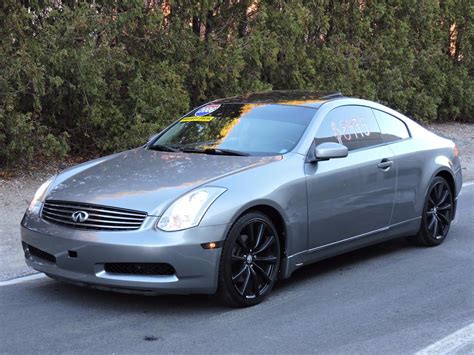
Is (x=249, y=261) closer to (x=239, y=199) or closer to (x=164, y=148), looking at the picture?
(x=239, y=199)

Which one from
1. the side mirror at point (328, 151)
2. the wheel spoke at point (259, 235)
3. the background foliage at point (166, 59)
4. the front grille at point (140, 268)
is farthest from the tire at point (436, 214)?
the background foliage at point (166, 59)

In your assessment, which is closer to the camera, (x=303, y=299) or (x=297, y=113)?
(x=303, y=299)

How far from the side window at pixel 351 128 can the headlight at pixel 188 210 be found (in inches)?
54.6

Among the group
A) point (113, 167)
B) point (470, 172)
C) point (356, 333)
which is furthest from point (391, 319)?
point (470, 172)

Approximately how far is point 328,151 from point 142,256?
6.02ft

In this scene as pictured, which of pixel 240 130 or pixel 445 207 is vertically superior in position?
pixel 240 130

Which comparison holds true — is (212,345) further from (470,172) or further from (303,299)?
(470,172)

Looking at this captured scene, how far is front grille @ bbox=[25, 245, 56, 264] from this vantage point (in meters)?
5.10

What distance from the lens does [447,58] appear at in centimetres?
1770

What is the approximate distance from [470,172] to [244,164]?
8.14 meters

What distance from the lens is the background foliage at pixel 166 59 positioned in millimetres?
9297

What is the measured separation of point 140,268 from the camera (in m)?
4.80

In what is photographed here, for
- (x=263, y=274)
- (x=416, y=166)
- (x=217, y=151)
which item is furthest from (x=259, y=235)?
(x=416, y=166)

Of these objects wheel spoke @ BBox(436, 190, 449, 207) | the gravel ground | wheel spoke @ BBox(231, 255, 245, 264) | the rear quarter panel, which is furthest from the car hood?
wheel spoke @ BBox(436, 190, 449, 207)
